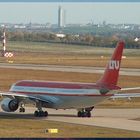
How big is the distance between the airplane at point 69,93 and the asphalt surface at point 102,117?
1.01 meters

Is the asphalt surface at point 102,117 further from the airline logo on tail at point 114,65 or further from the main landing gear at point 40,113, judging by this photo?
the airline logo on tail at point 114,65

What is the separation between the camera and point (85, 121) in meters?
55.6

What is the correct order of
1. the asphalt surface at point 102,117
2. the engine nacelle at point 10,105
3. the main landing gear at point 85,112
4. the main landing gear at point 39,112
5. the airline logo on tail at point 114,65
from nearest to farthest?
1. the asphalt surface at point 102,117
2. the airline logo on tail at point 114,65
3. the engine nacelle at point 10,105
4. the main landing gear at point 39,112
5. the main landing gear at point 85,112

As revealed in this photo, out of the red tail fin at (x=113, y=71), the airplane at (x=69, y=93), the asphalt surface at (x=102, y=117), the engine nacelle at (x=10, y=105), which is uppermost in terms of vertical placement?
the red tail fin at (x=113, y=71)

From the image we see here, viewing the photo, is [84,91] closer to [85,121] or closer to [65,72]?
[85,121]

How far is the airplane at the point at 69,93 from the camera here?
180 ft

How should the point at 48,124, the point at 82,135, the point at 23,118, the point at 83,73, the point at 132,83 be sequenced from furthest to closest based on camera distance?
the point at 83,73, the point at 132,83, the point at 23,118, the point at 48,124, the point at 82,135

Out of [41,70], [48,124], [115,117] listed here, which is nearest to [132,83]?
[41,70]

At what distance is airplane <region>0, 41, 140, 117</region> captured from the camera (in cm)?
5478

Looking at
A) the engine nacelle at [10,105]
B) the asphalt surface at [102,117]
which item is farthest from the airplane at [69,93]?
the asphalt surface at [102,117]

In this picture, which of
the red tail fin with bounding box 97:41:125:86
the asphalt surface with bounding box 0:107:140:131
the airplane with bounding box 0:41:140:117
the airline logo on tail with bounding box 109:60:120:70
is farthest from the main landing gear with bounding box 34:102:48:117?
the airline logo on tail with bounding box 109:60:120:70

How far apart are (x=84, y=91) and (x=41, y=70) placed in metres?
66.1

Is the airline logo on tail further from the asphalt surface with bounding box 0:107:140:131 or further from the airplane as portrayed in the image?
the asphalt surface with bounding box 0:107:140:131

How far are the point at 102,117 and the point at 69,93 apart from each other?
3923 mm
